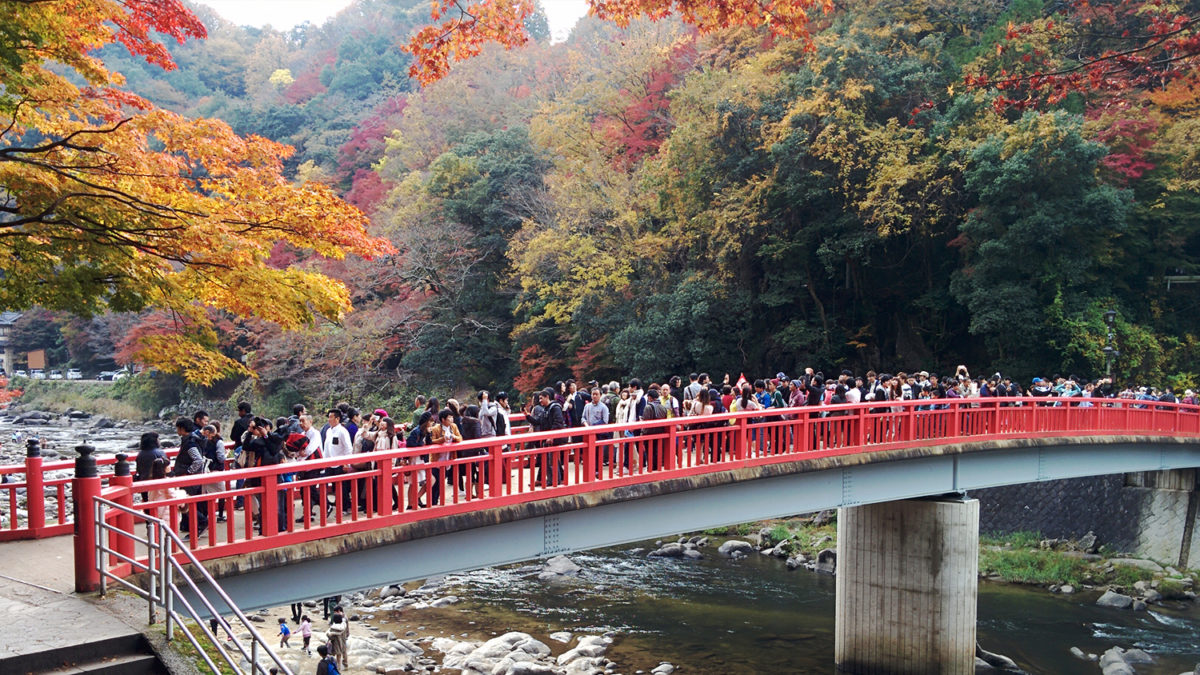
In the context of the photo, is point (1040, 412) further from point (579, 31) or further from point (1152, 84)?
point (579, 31)

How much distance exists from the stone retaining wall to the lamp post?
326cm

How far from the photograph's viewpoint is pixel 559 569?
2473cm

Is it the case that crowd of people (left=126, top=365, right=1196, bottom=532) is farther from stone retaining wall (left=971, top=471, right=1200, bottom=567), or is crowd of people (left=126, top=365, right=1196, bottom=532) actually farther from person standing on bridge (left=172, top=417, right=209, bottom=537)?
stone retaining wall (left=971, top=471, right=1200, bottom=567)

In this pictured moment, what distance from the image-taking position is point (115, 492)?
736cm

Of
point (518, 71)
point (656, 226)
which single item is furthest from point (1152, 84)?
point (518, 71)

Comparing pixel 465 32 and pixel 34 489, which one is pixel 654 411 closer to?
pixel 465 32

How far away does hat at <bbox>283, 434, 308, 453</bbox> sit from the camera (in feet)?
35.4

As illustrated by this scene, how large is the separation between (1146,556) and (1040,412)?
8.49 m

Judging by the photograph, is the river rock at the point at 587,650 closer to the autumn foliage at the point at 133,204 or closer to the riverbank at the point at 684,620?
the riverbank at the point at 684,620

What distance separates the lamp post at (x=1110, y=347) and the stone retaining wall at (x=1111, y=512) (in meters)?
3.26

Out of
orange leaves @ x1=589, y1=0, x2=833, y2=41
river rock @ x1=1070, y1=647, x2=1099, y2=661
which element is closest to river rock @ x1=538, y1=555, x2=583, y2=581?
river rock @ x1=1070, y1=647, x2=1099, y2=661

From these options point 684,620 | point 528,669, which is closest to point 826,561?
point 684,620

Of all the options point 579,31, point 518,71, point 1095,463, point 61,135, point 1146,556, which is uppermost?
point 579,31

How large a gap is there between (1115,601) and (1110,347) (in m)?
8.08
